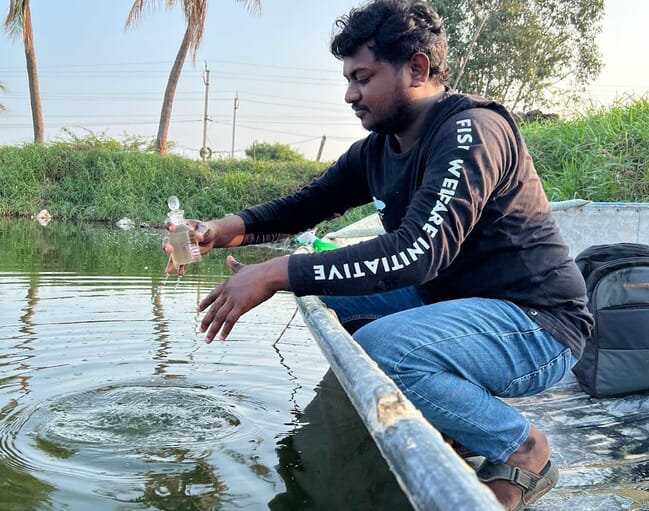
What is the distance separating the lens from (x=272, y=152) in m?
32.0

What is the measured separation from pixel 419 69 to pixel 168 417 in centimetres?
186

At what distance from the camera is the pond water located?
2350 millimetres

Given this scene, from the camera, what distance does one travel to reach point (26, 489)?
91.0 inches

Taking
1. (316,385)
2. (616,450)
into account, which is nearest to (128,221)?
(316,385)

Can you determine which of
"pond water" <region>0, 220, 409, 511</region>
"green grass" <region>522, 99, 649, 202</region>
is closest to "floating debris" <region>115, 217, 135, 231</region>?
"green grass" <region>522, 99, 649, 202</region>

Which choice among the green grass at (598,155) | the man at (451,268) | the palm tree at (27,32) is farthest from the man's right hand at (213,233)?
the palm tree at (27,32)

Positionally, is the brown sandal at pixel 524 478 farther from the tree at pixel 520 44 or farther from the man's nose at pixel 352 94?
the tree at pixel 520 44

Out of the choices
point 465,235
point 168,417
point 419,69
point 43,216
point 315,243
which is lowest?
point 43,216

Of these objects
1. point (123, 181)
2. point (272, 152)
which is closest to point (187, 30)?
point (123, 181)

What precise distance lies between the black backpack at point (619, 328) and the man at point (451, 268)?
1.04 meters

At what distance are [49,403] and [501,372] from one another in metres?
2.18

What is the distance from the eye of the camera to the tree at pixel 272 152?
31.4 m

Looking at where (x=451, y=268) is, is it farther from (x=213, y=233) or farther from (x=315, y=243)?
(x=315, y=243)

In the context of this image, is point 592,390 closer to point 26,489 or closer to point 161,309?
point 26,489
